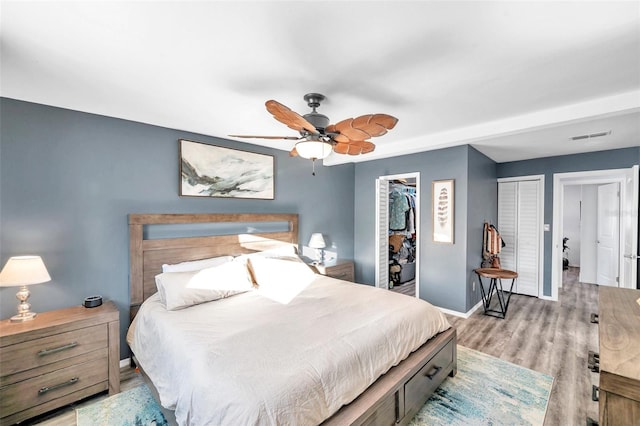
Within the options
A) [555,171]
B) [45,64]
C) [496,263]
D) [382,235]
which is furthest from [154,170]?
[555,171]

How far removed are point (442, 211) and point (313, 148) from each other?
2.61 m

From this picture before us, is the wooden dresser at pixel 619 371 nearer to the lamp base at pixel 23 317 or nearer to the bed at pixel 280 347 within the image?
the bed at pixel 280 347

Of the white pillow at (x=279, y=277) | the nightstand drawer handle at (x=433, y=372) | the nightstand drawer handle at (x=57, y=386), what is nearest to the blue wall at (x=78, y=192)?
the nightstand drawer handle at (x=57, y=386)

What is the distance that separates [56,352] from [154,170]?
177 cm

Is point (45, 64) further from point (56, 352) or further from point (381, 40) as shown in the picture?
point (381, 40)

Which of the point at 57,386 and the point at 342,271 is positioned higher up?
A: the point at 342,271

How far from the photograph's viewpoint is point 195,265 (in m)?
2.94

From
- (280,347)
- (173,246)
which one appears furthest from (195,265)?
(280,347)

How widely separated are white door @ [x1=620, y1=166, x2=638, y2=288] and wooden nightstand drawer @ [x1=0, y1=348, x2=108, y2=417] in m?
5.92

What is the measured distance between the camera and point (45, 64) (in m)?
1.83

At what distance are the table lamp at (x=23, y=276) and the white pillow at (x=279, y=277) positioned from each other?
1712 millimetres

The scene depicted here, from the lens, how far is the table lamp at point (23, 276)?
1997 millimetres

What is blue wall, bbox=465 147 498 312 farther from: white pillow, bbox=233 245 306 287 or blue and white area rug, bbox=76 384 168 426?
blue and white area rug, bbox=76 384 168 426

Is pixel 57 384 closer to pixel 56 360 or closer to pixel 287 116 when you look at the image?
pixel 56 360
